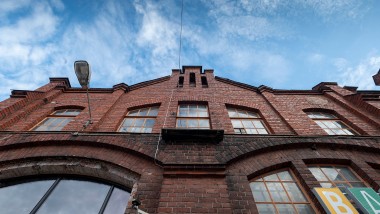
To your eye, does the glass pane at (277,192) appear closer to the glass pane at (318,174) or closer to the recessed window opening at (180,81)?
the glass pane at (318,174)

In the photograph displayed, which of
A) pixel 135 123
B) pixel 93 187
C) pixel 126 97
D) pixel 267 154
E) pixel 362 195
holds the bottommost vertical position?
pixel 362 195

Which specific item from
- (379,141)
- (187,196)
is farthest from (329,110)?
(187,196)

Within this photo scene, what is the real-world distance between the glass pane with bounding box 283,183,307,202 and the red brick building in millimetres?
23

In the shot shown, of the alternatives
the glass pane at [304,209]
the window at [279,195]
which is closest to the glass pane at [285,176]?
the window at [279,195]

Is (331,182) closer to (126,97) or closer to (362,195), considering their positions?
(362,195)

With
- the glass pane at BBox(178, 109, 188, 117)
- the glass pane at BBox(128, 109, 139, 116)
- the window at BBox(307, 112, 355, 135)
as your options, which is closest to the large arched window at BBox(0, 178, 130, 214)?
the glass pane at BBox(128, 109, 139, 116)

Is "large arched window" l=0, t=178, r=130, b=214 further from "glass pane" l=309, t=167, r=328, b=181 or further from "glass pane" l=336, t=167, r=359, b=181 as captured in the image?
"glass pane" l=336, t=167, r=359, b=181

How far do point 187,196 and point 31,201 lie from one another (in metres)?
3.44

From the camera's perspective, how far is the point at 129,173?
4.51 metres

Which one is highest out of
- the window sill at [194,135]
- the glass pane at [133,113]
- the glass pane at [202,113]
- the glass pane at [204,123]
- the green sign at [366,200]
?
the glass pane at [133,113]

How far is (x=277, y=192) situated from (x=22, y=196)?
549 centimetres

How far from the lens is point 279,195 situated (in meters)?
4.29

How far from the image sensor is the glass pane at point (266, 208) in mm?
3912

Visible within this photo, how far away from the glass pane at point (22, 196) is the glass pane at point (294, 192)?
526 centimetres
